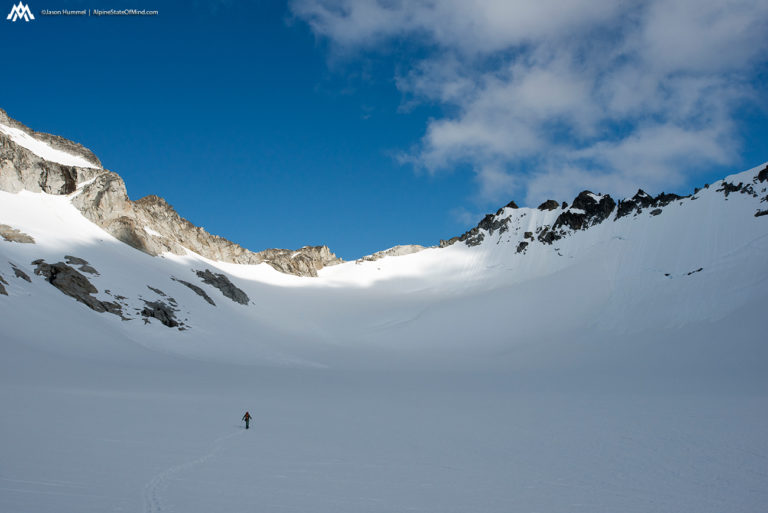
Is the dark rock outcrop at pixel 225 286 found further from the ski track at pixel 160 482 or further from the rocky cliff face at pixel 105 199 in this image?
the ski track at pixel 160 482

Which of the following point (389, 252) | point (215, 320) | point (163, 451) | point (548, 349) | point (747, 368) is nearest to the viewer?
point (163, 451)

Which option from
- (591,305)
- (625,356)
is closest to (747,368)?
(625,356)

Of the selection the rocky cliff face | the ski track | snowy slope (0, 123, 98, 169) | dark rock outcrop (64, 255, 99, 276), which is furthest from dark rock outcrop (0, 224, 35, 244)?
the ski track

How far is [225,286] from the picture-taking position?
79562mm

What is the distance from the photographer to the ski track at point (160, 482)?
29.9 feet

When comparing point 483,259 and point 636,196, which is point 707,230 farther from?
point 483,259

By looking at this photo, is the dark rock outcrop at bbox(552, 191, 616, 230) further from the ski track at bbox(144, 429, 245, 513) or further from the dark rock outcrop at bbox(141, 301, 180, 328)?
the ski track at bbox(144, 429, 245, 513)

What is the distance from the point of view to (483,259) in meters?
112

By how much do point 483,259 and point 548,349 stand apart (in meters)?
58.8

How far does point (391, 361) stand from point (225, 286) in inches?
1571

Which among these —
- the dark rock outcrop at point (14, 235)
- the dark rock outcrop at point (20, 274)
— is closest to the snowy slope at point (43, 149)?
the dark rock outcrop at point (14, 235)

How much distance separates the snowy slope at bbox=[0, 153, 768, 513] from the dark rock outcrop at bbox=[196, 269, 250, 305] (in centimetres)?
226

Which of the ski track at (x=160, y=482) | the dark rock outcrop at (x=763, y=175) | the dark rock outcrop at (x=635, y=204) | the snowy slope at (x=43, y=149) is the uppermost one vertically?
the snowy slope at (x=43, y=149)

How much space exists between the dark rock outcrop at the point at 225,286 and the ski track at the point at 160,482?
65.8 meters
